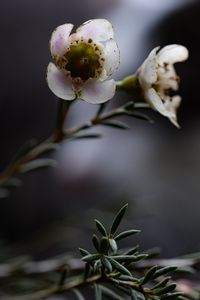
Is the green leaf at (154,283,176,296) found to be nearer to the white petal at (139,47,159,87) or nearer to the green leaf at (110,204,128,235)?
the green leaf at (110,204,128,235)

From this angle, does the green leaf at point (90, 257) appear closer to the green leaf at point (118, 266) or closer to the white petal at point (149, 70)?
the green leaf at point (118, 266)

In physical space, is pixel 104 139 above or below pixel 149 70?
below

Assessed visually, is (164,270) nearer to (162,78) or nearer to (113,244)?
(113,244)

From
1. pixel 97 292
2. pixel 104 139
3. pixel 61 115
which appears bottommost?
pixel 104 139

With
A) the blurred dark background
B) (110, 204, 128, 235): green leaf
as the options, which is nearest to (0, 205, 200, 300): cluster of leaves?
(110, 204, 128, 235): green leaf

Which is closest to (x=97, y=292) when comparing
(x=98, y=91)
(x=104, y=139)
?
(x=98, y=91)

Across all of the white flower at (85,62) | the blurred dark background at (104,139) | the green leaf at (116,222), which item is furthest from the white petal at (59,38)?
the blurred dark background at (104,139)
